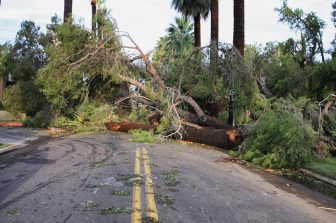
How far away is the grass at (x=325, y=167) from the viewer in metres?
11.1

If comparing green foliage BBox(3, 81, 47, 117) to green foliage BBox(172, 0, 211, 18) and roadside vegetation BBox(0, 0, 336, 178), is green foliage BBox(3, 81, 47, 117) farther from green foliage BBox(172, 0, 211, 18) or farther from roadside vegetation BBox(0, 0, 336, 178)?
green foliage BBox(172, 0, 211, 18)

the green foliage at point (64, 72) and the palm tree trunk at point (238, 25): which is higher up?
the palm tree trunk at point (238, 25)

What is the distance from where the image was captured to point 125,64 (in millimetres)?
21422

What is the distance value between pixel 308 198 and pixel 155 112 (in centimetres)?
1307

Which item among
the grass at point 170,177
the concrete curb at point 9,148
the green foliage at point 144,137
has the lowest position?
the grass at point 170,177

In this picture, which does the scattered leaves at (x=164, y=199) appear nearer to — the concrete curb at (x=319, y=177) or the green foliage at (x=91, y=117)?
the concrete curb at (x=319, y=177)

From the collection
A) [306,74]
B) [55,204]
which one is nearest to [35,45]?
[306,74]

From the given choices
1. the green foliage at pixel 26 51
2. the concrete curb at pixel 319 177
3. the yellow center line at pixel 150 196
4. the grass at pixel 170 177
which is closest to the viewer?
the yellow center line at pixel 150 196

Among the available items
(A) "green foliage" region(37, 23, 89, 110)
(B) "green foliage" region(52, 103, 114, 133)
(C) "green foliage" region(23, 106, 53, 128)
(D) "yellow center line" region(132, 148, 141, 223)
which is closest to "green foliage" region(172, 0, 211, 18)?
(C) "green foliage" region(23, 106, 53, 128)

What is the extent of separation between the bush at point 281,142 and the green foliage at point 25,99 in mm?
18453

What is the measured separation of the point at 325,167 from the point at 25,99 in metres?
22.5

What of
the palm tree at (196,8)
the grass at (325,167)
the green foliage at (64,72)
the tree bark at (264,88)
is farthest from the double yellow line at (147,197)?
the palm tree at (196,8)

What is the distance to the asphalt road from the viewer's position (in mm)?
6512

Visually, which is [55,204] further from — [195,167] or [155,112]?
[155,112]
